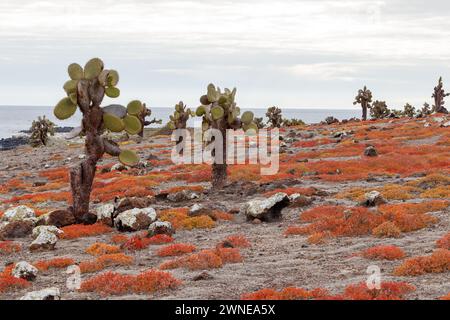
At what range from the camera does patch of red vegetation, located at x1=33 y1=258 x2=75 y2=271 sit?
50.5 feet

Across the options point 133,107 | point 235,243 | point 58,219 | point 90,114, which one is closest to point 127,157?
point 133,107

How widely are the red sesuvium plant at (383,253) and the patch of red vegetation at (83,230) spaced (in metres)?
10.9

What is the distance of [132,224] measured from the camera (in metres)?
20.8

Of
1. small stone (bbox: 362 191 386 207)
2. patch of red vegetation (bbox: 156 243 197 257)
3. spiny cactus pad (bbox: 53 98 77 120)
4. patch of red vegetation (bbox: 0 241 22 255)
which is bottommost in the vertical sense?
patch of red vegetation (bbox: 0 241 22 255)

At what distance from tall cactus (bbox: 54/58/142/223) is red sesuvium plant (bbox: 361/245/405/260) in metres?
12.2

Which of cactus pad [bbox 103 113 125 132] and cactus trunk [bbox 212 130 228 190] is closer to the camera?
cactus pad [bbox 103 113 125 132]

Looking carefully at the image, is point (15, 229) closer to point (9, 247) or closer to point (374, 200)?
point (9, 247)

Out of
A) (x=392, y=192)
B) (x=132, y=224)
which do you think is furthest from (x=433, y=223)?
(x=132, y=224)

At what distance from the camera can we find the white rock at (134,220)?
2086 cm

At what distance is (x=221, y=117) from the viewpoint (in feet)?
99.0

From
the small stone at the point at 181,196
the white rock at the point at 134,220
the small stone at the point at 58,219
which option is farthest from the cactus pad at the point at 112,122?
the small stone at the point at 181,196

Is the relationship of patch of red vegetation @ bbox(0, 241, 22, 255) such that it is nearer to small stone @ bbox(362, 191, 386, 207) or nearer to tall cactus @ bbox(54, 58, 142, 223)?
tall cactus @ bbox(54, 58, 142, 223)

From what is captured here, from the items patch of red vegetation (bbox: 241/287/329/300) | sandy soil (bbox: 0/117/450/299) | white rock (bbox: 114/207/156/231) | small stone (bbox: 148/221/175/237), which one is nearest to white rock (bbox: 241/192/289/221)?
sandy soil (bbox: 0/117/450/299)
